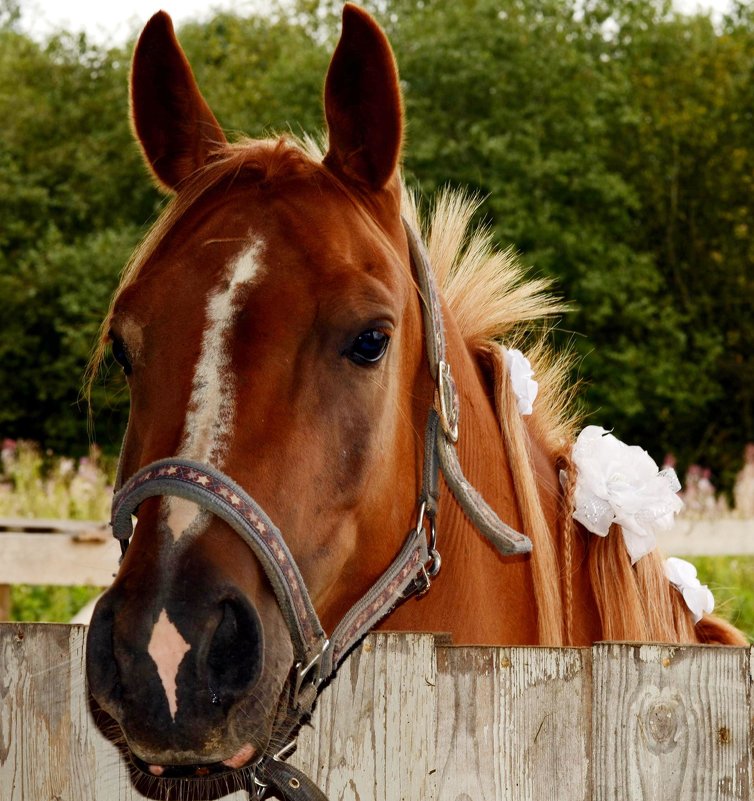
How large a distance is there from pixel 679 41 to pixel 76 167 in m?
15.9

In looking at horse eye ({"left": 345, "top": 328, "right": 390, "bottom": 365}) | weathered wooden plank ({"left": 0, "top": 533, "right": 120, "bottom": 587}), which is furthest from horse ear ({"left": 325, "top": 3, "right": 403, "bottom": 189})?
weathered wooden plank ({"left": 0, "top": 533, "right": 120, "bottom": 587})

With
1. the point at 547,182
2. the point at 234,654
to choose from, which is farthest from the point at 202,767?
the point at 547,182

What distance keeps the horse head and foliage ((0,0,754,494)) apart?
1931cm

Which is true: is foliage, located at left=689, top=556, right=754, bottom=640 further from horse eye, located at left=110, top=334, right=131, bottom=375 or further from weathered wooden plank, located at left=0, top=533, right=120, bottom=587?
horse eye, located at left=110, top=334, right=131, bottom=375

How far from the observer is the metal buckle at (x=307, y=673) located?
188 cm

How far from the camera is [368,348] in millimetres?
2117

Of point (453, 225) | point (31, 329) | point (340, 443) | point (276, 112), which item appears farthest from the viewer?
point (276, 112)

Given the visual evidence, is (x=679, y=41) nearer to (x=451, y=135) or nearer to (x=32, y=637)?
(x=451, y=135)

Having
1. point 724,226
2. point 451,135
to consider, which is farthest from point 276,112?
point 724,226

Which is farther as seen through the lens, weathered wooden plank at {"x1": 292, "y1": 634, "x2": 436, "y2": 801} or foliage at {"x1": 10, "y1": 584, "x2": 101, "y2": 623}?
foliage at {"x1": 10, "y1": 584, "x2": 101, "y2": 623}

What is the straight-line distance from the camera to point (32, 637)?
206cm

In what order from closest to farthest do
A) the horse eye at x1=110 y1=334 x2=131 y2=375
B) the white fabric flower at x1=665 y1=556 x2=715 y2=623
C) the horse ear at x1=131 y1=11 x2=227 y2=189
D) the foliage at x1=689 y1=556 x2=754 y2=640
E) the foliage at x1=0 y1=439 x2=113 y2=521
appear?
the horse eye at x1=110 y1=334 x2=131 y2=375 → the horse ear at x1=131 y1=11 x2=227 y2=189 → the white fabric flower at x1=665 y1=556 x2=715 y2=623 → the foliage at x1=689 y1=556 x2=754 y2=640 → the foliage at x1=0 y1=439 x2=113 y2=521

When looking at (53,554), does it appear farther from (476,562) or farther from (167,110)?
(476,562)

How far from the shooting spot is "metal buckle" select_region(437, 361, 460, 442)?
2348mm
